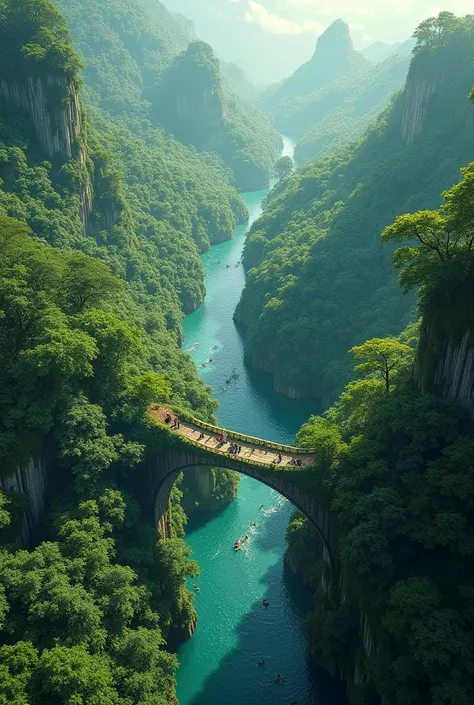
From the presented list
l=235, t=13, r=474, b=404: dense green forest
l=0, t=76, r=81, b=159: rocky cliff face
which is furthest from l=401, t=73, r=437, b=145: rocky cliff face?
l=0, t=76, r=81, b=159: rocky cliff face

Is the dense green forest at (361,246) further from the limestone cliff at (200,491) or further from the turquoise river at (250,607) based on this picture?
the limestone cliff at (200,491)

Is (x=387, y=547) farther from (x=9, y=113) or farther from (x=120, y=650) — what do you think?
(x=9, y=113)

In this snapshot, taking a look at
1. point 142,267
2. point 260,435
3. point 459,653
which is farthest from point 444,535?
point 142,267

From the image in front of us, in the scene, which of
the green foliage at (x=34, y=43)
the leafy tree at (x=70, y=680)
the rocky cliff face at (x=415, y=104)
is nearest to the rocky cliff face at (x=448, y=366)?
the leafy tree at (x=70, y=680)

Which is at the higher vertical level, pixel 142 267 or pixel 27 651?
pixel 142 267

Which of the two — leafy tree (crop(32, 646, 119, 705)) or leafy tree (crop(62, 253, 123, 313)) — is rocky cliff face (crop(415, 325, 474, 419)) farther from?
leafy tree (crop(32, 646, 119, 705))
